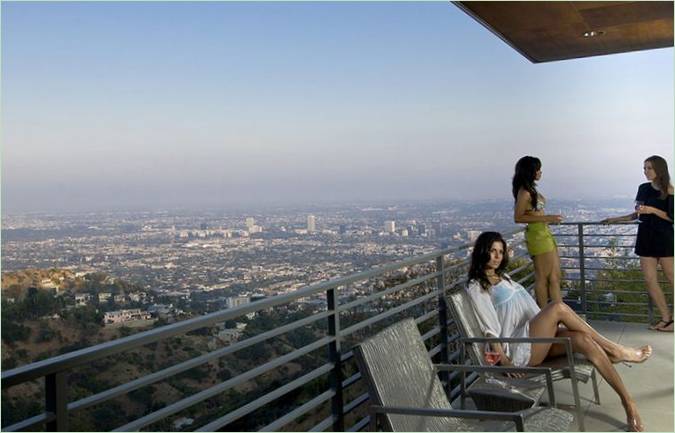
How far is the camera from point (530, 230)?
5.67 m

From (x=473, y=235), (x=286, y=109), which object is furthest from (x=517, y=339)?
(x=286, y=109)

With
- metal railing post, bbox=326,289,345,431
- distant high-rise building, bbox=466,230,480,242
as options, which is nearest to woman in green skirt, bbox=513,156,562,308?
distant high-rise building, bbox=466,230,480,242

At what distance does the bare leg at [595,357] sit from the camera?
366 cm

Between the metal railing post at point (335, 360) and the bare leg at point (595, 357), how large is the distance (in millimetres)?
1334

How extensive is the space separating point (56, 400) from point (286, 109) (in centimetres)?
2828

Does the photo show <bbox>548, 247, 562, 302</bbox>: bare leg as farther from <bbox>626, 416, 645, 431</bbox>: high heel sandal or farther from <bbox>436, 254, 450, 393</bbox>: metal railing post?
<bbox>626, 416, 645, 431</bbox>: high heel sandal

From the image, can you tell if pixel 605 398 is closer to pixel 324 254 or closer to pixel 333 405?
pixel 333 405

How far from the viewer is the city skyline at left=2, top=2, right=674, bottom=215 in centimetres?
2372

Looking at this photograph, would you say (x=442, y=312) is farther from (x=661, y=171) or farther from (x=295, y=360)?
(x=661, y=171)

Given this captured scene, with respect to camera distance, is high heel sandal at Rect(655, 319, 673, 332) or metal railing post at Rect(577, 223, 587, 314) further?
metal railing post at Rect(577, 223, 587, 314)

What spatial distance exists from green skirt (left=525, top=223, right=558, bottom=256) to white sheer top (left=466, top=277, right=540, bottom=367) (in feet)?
5.08

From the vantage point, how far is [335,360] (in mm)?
3125

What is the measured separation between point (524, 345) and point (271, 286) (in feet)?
35.9

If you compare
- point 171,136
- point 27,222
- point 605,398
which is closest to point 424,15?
point 171,136
